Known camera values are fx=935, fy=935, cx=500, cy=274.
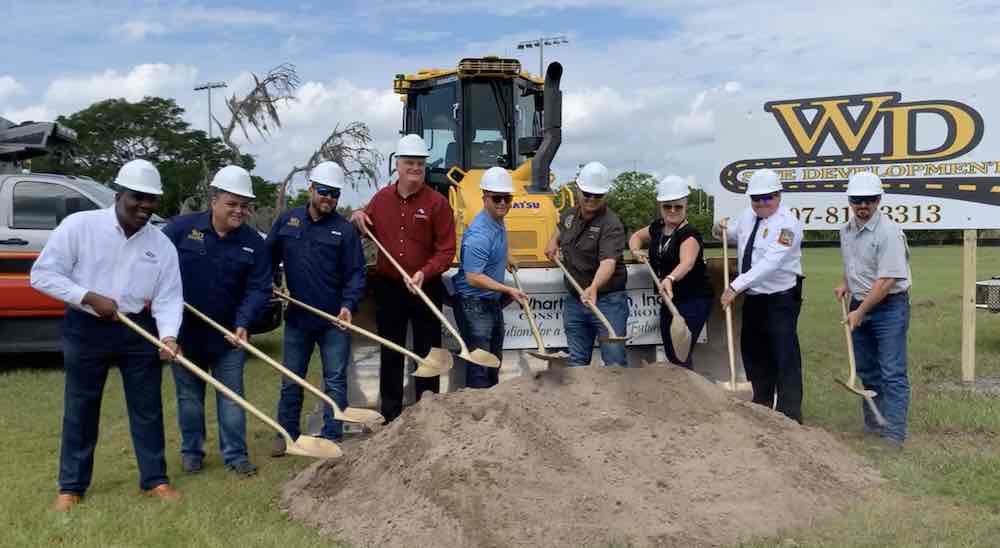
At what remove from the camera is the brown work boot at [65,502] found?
16.8 feet

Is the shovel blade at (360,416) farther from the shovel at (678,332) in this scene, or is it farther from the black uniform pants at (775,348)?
the black uniform pants at (775,348)

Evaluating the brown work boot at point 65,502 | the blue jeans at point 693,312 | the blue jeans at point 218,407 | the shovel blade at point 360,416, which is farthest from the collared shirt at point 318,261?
the blue jeans at point 693,312

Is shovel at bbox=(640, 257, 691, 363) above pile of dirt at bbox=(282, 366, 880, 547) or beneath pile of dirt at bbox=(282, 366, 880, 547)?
above

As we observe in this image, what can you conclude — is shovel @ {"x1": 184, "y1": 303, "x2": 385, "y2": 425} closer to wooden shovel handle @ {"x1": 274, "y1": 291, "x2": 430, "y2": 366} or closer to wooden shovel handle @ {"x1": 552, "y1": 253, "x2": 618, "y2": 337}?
wooden shovel handle @ {"x1": 274, "y1": 291, "x2": 430, "y2": 366}

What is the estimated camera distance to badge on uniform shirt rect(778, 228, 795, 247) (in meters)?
6.16

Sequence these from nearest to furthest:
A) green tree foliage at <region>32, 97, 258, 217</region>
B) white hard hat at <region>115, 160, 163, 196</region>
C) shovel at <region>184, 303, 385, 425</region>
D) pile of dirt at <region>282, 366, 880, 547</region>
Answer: pile of dirt at <region>282, 366, 880, 547</region>, white hard hat at <region>115, 160, 163, 196</region>, shovel at <region>184, 303, 385, 425</region>, green tree foliage at <region>32, 97, 258, 217</region>

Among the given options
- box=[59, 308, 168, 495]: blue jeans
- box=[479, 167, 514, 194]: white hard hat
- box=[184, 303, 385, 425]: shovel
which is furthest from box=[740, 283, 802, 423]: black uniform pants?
box=[59, 308, 168, 495]: blue jeans

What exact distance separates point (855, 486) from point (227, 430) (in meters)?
3.78

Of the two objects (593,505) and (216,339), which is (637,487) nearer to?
(593,505)

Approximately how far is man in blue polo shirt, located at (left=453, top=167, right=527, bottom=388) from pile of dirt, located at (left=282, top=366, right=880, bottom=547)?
811mm

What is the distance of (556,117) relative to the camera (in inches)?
306

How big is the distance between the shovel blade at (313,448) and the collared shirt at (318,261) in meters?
1.05

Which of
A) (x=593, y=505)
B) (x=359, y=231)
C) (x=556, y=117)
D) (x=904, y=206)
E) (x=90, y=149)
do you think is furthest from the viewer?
(x=90, y=149)

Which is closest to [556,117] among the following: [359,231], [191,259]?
[359,231]
